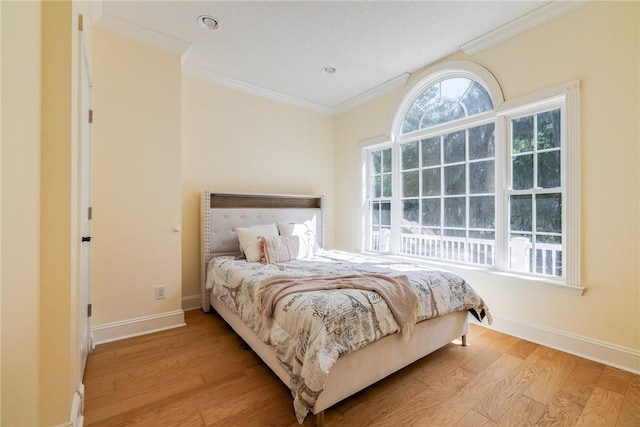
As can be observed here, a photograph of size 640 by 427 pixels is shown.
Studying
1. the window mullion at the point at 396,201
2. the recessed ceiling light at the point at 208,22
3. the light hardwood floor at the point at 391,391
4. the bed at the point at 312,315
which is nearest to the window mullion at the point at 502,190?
the bed at the point at 312,315

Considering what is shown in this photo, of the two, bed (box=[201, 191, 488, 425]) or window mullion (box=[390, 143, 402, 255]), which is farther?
Answer: window mullion (box=[390, 143, 402, 255])

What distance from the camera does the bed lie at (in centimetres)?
145

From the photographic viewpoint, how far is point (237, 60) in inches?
121

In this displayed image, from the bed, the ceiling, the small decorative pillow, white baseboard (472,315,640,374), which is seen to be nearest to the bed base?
the bed

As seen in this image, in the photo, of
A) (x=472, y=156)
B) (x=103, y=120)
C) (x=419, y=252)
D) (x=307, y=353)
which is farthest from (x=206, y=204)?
(x=472, y=156)

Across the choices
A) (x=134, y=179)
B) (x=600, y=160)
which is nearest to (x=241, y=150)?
(x=134, y=179)

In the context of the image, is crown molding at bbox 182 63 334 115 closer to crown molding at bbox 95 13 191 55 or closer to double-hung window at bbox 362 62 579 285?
crown molding at bbox 95 13 191 55

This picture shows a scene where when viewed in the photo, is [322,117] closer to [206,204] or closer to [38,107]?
[206,204]

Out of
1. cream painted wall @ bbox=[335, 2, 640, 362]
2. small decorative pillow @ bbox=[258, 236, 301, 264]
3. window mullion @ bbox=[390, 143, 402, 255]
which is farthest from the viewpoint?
window mullion @ bbox=[390, 143, 402, 255]

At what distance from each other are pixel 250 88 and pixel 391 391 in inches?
143

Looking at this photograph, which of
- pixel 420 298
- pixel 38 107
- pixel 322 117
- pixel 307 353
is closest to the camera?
pixel 38 107

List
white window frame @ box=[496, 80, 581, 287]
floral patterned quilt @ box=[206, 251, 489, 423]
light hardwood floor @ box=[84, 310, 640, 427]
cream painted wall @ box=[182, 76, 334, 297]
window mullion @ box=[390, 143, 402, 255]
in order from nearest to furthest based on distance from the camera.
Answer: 1. floral patterned quilt @ box=[206, 251, 489, 423]
2. light hardwood floor @ box=[84, 310, 640, 427]
3. white window frame @ box=[496, 80, 581, 287]
4. cream painted wall @ box=[182, 76, 334, 297]
5. window mullion @ box=[390, 143, 402, 255]

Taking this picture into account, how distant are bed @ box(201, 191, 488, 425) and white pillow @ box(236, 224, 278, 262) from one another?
Result: 2 cm

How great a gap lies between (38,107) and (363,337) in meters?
1.84
